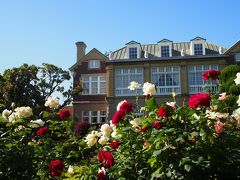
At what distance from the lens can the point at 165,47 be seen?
1206 inches

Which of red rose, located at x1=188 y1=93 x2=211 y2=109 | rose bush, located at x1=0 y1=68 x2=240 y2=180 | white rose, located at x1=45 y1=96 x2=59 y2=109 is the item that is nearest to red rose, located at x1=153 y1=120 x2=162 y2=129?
rose bush, located at x1=0 y1=68 x2=240 y2=180

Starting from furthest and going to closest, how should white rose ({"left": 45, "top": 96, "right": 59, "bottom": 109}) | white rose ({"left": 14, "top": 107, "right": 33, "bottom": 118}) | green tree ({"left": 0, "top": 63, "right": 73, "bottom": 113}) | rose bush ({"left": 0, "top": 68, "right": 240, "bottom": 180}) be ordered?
green tree ({"left": 0, "top": 63, "right": 73, "bottom": 113})
white rose ({"left": 45, "top": 96, "right": 59, "bottom": 109})
white rose ({"left": 14, "top": 107, "right": 33, "bottom": 118})
rose bush ({"left": 0, "top": 68, "right": 240, "bottom": 180})

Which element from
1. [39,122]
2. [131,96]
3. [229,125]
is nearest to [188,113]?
[229,125]

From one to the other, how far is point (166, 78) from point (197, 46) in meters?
3.77

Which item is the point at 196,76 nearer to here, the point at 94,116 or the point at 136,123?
the point at 94,116

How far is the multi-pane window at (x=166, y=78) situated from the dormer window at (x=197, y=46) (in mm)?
1967

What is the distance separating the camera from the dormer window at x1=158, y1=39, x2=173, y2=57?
30328mm

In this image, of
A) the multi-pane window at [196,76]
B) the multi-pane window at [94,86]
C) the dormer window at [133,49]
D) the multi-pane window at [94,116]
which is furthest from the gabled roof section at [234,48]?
the multi-pane window at [94,116]

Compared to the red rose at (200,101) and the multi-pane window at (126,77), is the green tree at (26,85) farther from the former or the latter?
the red rose at (200,101)

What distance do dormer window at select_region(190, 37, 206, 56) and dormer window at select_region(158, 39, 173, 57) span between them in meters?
1.80

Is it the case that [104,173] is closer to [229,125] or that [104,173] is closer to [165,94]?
[229,125]

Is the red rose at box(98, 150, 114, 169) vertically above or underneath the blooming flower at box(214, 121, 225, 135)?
underneath

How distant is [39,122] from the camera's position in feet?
15.6

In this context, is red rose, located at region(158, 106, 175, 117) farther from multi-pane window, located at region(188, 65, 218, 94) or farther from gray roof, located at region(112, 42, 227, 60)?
gray roof, located at region(112, 42, 227, 60)
